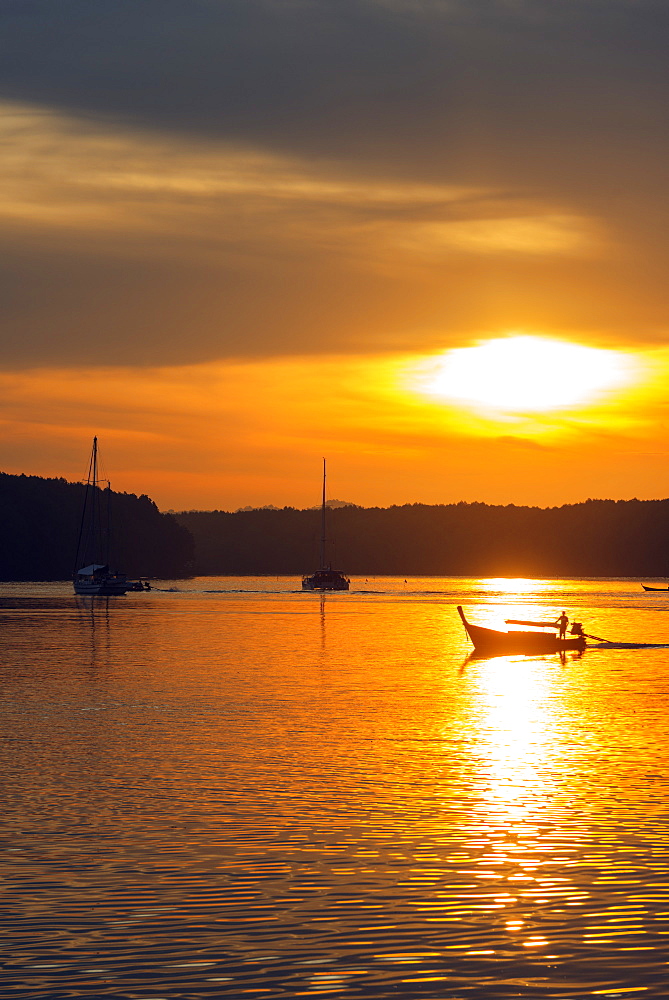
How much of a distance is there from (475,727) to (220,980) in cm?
2757

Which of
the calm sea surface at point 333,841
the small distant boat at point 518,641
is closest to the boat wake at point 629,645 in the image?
the small distant boat at point 518,641

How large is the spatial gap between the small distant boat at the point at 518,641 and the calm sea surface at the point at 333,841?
90.8 ft

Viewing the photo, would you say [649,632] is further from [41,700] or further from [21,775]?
[21,775]

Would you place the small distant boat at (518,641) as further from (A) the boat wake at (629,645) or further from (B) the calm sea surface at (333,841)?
(B) the calm sea surface at (333,841)

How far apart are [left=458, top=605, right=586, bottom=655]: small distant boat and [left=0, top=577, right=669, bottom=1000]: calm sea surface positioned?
2766 cm

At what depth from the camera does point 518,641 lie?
283 feet

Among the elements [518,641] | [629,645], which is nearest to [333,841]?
[518,641]

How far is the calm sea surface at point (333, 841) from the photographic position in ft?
50.2

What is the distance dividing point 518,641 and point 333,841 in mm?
64642

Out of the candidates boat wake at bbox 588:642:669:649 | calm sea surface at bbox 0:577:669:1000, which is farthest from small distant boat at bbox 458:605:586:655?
calm sea surface at bbox 0:577:669:1000

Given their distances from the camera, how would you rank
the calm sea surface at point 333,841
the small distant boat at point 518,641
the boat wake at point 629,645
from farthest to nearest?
the boat wake at point 629,645, the small distant boat at point 518,641, the calm sea surface at point 333,841

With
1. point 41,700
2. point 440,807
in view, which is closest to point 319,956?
point 440,807

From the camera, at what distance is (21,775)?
30.4 meters

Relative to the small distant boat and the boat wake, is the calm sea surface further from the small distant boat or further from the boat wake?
the boat wake
